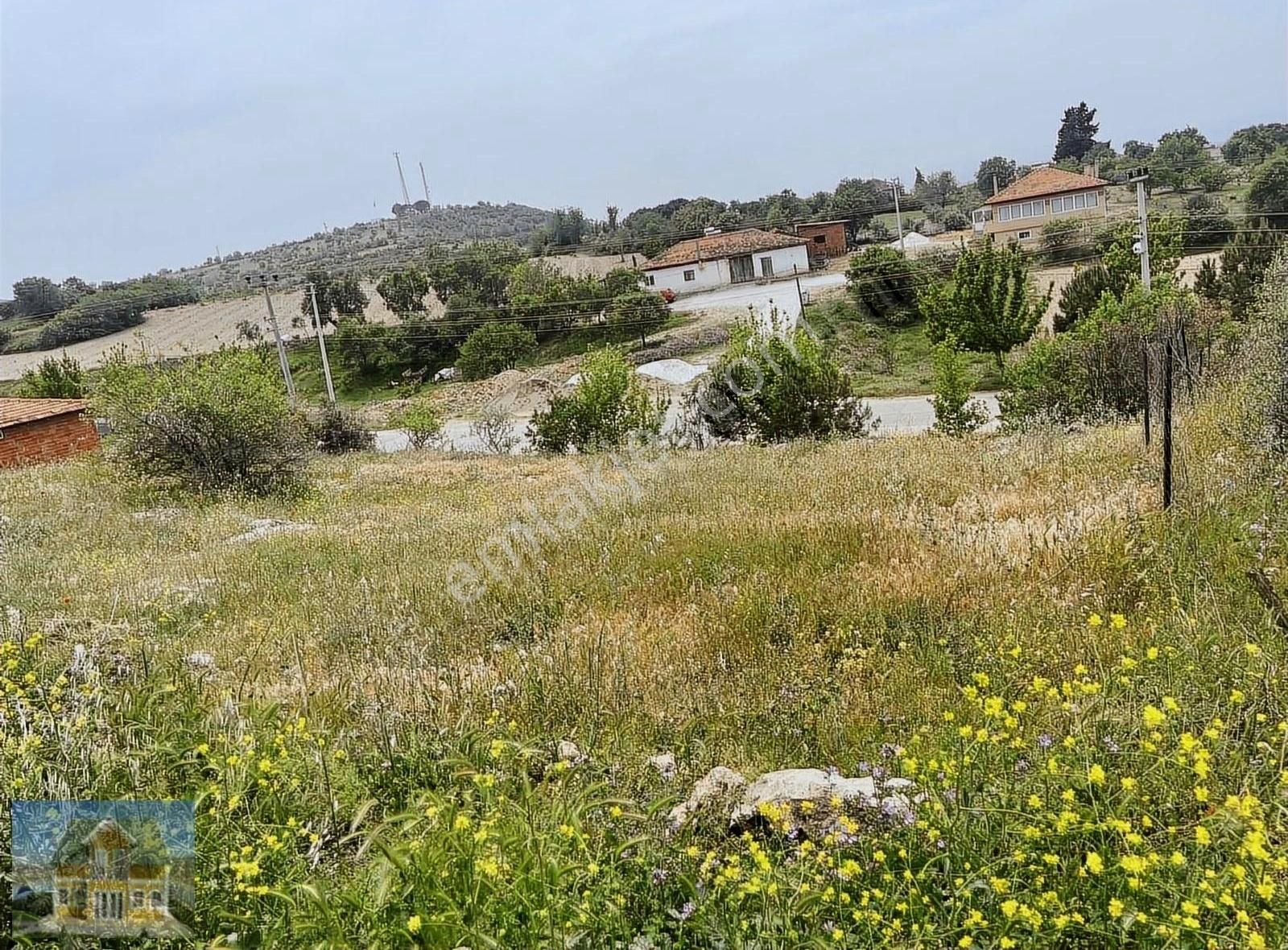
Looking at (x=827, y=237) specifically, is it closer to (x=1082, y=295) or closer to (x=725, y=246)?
(x=725, y=246)

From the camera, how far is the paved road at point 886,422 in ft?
75.5

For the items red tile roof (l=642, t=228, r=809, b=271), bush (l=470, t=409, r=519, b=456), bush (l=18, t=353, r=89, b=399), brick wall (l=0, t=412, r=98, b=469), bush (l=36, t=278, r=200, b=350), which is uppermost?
bush (l=36, t=278, r=200, b=350)

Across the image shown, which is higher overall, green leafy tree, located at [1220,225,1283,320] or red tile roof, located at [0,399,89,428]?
red tile roof, located at [0,399,89,428]

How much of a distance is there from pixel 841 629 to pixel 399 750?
7.57 feet

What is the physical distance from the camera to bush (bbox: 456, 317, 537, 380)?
157 feet

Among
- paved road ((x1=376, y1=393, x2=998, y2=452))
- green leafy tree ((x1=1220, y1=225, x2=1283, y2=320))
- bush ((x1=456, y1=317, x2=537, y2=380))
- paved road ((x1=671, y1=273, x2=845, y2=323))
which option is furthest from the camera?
bush ((x1=456, y1=317, x2=537, y2=380))

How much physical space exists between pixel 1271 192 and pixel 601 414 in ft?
147

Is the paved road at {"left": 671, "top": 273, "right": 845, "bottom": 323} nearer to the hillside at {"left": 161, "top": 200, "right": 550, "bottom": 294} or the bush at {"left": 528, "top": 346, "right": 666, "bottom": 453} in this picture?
the bush at {"left": 528, "top": 346, "right": 666, "bottom": 453}

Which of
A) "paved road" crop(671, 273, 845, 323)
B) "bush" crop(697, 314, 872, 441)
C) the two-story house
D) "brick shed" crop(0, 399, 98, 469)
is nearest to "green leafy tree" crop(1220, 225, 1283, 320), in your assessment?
"bush" crop(697, 314, 872, 441)

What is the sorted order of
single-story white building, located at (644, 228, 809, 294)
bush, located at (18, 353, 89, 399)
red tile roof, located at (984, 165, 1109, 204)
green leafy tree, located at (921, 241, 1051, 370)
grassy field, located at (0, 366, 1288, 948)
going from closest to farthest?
grassy field, located at (0, 366, 1288, 948)
green leafy tree, located at (921, 241, 1051, 370)
bush, located at (18, 353, 89, 399)
red tile roof, located at (984, 165, 1109, 204)
single-story white building, located at (644, 228, 809, 294)

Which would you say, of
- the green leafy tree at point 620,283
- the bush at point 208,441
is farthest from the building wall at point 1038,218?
the bush at point 208,441

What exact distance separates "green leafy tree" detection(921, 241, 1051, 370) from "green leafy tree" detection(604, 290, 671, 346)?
65.6 ft

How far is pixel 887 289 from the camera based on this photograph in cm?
4119

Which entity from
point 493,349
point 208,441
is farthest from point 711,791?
point 493,349
